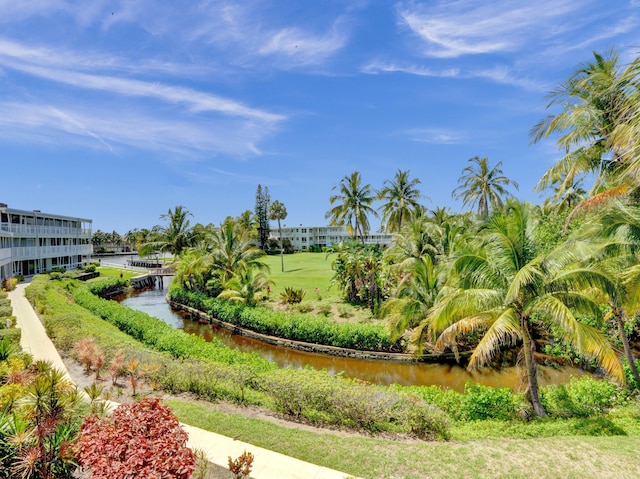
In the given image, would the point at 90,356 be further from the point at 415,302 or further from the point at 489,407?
the point at 415,302

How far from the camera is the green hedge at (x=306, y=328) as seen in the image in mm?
18406

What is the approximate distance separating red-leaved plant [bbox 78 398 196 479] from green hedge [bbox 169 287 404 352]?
1381cm

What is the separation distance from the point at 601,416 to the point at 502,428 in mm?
3179

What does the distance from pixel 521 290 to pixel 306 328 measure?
12.5 m

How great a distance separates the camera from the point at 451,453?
7098 mm

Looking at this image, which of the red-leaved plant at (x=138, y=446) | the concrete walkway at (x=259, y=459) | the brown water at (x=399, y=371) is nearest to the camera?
the red-leaved plant at (x=138, y=446)

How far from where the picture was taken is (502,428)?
29.4 feet

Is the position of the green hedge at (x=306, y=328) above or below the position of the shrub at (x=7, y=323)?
below

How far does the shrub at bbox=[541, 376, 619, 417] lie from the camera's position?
10273mm

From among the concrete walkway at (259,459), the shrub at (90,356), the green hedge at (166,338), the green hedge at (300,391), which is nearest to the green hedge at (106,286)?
the green hedge at (166,338)

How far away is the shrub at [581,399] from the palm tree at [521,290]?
814mm

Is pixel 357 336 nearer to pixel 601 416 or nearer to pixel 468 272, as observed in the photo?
pixel 468 272

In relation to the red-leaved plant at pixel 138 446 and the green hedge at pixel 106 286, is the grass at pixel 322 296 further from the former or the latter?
the red-leaved plant at pixel 138 446

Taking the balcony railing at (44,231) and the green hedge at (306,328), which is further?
the balcony railing at (44,231)
